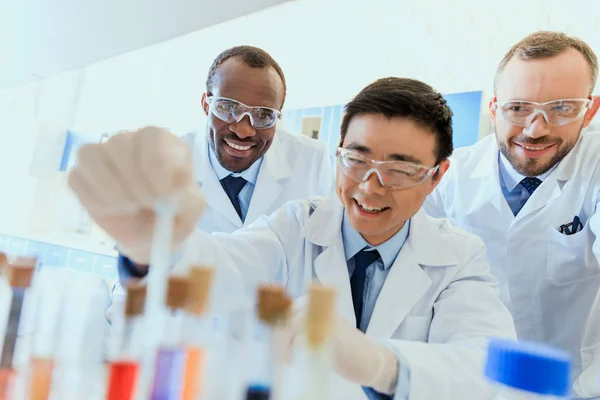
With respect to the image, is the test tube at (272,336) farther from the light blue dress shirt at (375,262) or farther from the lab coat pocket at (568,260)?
the lab coat pocket at (568,260)

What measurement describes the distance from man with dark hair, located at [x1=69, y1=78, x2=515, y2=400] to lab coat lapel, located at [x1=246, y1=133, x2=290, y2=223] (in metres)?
0.48

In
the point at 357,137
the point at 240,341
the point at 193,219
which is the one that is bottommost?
the point at 240,341

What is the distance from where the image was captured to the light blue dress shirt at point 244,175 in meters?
2.12

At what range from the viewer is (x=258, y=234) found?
4.81 feet

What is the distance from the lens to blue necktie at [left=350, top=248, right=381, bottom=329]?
1356 mm

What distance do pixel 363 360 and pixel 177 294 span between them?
0.38 meters

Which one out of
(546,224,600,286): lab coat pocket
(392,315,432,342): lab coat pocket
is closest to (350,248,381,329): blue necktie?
(392,315,432,342): lab coat pocket

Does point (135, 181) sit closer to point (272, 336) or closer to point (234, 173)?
point (272, 336)

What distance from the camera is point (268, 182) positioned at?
215 cm

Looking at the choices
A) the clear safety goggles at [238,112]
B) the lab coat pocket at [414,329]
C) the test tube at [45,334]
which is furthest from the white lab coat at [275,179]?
the test tube at [45,334]

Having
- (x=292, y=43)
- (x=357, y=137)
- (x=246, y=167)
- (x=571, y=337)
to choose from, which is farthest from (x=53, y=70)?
(x=571, y=337)

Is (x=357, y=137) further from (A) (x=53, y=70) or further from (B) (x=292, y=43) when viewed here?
(B) (x=292, y=43)

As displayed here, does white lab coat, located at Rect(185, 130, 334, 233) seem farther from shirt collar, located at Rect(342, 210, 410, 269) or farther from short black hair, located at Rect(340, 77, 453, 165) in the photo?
short black hair, located at Rect(340, 77, 453, 165)

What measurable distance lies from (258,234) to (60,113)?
397cm
